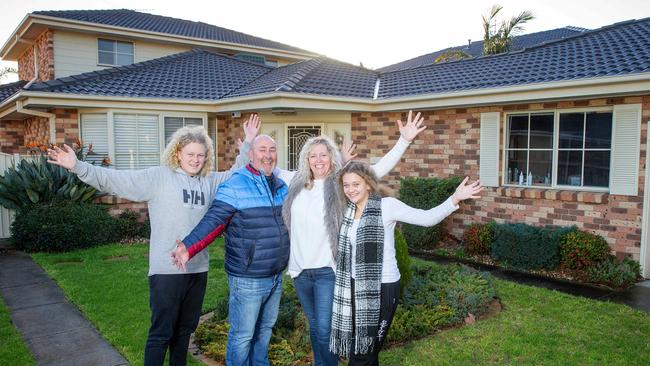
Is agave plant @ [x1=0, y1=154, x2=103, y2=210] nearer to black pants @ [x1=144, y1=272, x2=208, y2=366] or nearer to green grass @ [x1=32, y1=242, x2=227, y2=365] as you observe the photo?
green grass @ [x1=32, y1=242, x2=227, y2=365]

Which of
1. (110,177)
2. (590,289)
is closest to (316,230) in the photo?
(110,177)

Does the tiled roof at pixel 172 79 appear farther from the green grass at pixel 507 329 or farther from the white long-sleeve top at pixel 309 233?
the white long-sleeve top at pixel 309 233

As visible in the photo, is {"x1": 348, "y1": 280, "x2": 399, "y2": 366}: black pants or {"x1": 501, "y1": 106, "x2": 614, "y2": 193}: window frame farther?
{"x1": 501, "y1": 106, "x2": 614, "y2": 193}: window frame

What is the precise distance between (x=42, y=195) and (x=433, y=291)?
24.9 feet

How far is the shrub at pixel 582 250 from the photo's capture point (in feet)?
23.3

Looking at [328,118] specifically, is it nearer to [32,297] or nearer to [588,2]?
[588,2]

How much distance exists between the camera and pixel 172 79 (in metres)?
12.4

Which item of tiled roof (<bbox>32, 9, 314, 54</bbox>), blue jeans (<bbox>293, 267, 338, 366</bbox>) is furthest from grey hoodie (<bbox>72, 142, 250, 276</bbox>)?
tiled roof (<bbox>32, 9, 314, 54</bbox>)

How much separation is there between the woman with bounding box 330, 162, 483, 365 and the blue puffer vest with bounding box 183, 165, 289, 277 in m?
0.44

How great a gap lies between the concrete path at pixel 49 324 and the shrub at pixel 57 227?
1198 millimetres

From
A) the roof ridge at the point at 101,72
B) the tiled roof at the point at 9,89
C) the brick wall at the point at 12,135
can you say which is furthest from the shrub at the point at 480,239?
the brick wall at the point at 12,135

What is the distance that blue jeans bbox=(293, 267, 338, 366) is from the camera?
10.4ft

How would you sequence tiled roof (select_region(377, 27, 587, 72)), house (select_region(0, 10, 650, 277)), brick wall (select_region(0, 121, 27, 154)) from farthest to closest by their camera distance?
1. tiled roof (select_region(377, 27, 587, 72))
2. brick wall (select_region(0, 121, 27, 154))
3. house (select_region(0, 10, 650, 277))

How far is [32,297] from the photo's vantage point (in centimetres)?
614
